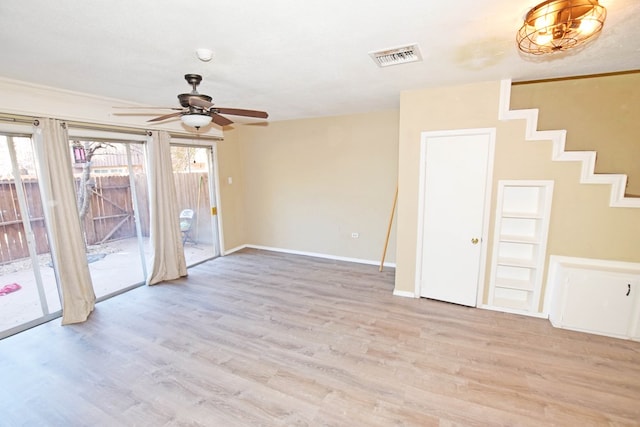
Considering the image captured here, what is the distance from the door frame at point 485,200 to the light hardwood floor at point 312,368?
35cm

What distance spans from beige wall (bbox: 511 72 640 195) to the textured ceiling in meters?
0.44

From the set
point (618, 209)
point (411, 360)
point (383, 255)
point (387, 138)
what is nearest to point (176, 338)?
point (411, 360)

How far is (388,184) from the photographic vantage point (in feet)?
15.8

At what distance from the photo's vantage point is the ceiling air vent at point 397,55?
7.53ft

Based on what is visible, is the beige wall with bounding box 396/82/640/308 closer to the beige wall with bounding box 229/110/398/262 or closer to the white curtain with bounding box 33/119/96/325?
the beige wall with bounding box 229/110/398/262

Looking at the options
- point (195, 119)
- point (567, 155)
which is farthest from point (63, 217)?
point (567, 155)

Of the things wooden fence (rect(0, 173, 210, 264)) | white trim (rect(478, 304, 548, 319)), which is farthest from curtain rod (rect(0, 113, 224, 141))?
white trim (rect(478, 304, 548, 319))

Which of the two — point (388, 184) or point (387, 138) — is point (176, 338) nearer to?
point (388, 184)

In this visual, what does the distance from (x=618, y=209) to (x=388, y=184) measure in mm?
2771

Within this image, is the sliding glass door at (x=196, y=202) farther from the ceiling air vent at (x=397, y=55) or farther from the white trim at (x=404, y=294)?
the ceiling air vent at (x=397, y=55)

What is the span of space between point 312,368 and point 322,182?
11.6ft

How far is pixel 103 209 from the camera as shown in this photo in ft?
13.4

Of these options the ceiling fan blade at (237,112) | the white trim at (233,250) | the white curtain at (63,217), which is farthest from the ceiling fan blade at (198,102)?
the white trim at (233,250)

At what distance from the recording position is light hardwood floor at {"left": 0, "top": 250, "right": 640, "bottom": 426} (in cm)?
203
